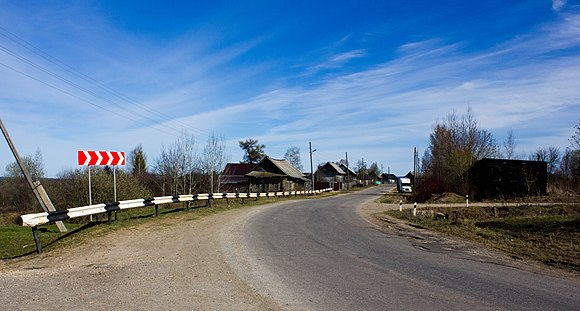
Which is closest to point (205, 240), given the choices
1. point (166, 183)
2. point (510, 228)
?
point (510, 228)

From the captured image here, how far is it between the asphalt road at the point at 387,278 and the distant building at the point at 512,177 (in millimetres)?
33996

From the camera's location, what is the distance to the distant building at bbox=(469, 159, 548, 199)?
4191 cm

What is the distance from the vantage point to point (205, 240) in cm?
1217

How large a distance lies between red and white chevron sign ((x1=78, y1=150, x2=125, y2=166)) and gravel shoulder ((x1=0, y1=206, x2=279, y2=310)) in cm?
493

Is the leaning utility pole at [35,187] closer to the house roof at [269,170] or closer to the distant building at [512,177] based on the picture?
the distant building at [512,177]

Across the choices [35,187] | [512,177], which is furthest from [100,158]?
[512,177]

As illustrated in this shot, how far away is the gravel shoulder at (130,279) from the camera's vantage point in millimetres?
5863

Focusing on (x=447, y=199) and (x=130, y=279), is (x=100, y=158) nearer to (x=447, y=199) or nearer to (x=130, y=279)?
(x=130, y=279)

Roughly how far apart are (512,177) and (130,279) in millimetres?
43315

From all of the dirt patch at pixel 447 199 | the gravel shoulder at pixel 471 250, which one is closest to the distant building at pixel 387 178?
the dirt patch at pixel 447 199

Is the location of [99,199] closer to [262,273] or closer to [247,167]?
[262,273]

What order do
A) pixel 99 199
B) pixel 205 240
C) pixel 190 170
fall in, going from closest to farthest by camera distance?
pixel 205 240 → pixel 99 199 → pixel 190 170

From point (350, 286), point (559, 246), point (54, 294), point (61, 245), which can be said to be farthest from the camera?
point (559, 246)

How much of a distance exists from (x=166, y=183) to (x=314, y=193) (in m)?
19.8
